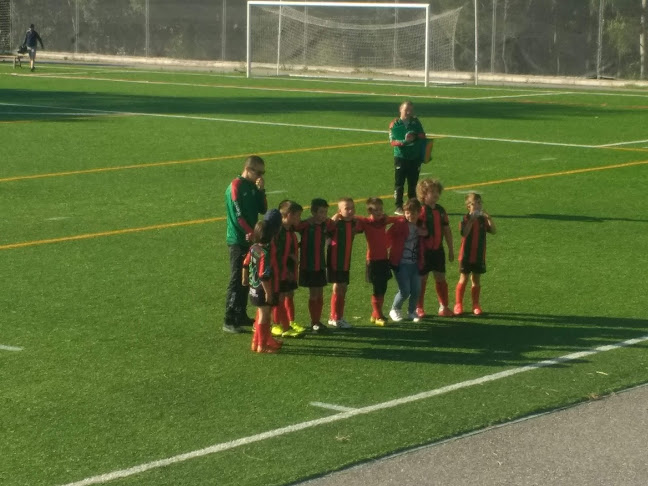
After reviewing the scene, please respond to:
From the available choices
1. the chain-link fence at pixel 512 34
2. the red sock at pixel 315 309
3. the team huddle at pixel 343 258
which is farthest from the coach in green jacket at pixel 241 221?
the chain-link fence at pixel 512 34

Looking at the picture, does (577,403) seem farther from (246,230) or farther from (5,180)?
(5,180)

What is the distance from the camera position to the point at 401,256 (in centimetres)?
1126

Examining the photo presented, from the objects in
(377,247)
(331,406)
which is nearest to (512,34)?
(377,247)

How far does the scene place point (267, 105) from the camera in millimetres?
35906

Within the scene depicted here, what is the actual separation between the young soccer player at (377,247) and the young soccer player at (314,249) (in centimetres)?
40

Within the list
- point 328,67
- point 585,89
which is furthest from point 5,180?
point 328,67

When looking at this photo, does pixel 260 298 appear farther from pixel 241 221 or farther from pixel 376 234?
pixel 376 234

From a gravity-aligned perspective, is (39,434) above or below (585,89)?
below

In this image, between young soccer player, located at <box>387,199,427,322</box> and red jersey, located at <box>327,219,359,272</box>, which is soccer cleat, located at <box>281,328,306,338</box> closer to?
red jersey, located at <box>327,219,359,272</box>

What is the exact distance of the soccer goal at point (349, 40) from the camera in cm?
5042

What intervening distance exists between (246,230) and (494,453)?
363 cm

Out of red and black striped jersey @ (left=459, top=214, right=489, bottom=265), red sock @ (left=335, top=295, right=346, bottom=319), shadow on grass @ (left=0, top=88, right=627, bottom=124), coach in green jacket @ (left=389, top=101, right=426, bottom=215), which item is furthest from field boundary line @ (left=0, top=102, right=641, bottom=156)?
red sock @ (left=335, top=295, right=346, bottom=319)

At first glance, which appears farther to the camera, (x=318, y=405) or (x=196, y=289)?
(x=196, y=289)

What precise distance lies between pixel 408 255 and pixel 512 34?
39773mm
